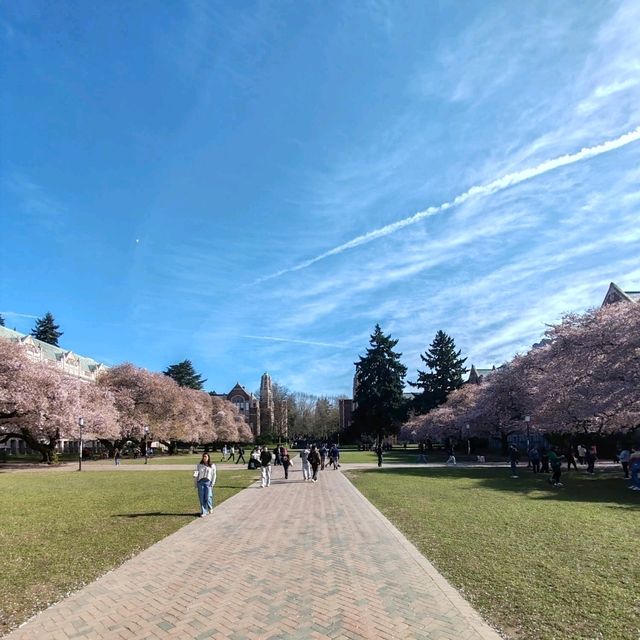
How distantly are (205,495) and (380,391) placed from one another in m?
58.5

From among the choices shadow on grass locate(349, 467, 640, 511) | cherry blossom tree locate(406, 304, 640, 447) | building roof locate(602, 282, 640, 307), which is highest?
building roof locate(602, 282, 640, 307)

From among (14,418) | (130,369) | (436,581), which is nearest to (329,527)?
(436,581)

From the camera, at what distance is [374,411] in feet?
231

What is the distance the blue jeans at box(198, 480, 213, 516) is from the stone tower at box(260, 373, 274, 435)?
109063mm

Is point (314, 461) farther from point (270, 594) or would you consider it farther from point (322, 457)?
point (270, 594)

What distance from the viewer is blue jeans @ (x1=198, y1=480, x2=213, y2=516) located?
13203 millimetres

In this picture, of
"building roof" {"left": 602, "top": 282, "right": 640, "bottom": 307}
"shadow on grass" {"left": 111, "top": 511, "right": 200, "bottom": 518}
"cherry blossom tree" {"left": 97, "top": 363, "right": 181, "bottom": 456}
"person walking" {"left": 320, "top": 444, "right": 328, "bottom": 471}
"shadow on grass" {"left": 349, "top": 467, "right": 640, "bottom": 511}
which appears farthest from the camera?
"cherry blossom tree" {"left": 97, "top": 363, "right": 181, "bottom": 456}

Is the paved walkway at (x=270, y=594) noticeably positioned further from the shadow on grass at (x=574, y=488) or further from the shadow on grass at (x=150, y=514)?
the shadow on grass at (x=574, y=488)

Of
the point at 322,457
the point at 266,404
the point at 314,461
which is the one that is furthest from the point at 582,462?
the point at 266,404

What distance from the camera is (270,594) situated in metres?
6.35

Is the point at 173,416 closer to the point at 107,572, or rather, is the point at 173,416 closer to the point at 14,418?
the point at 14,418

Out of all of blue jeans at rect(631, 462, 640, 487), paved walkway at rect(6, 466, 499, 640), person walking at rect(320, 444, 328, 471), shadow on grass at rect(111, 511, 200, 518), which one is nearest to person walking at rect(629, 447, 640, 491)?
blue jeans at rect(631, 462, 640, 487)

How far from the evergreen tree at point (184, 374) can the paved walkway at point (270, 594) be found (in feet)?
273

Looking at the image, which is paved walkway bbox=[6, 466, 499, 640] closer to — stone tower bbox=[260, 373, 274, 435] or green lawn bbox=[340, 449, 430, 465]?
green lawn bbox=[340, 449, 430, 465]
